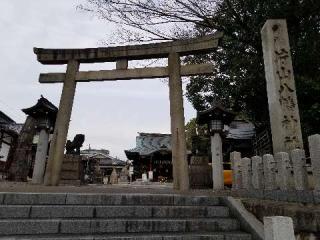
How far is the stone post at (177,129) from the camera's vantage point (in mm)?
7661

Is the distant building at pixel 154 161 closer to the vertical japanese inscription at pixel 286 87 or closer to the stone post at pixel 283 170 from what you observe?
the vertical japanese inscription at pixel 286 87

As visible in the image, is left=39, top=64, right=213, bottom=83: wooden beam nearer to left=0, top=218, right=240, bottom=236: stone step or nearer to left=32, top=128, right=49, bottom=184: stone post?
left=32, top=128, right=49, bottom=184: stone post

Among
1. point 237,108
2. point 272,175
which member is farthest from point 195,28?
point 272,175

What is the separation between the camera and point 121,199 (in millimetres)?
5359

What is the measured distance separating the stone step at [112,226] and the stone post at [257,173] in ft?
4.22

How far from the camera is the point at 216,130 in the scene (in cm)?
1172

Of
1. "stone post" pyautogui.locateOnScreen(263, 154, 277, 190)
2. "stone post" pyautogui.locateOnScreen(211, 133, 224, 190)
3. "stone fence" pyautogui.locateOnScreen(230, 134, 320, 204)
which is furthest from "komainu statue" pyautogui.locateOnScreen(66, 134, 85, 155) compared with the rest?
"stone post" pyautogui.locateOnScreen(263, 154, 277, 190)

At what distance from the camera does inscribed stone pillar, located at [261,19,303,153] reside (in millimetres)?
6859

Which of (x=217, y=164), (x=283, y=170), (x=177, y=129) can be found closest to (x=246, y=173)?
(x=283, y=170)

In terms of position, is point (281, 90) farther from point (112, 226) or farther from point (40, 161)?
point (40, 161)

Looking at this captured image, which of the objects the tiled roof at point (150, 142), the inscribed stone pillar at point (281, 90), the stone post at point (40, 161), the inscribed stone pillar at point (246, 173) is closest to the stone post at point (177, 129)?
the inscribed stone pillar at point (246, 173)

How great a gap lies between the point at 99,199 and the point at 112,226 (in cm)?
85

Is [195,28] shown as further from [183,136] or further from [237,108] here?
[183,136]

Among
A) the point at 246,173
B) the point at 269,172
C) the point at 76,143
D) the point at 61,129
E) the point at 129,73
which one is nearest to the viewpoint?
the point at 269,172
